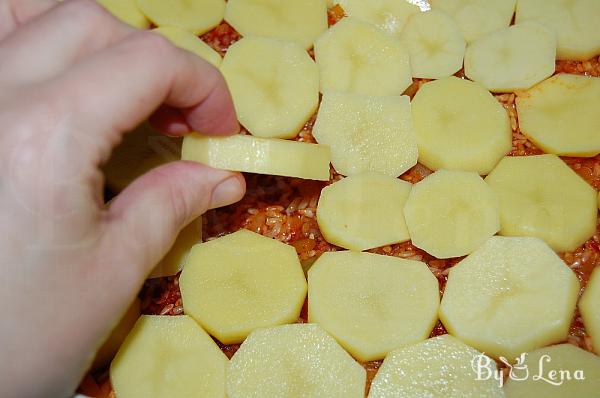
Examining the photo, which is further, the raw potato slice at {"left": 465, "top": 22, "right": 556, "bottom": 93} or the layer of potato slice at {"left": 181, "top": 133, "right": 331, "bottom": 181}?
the raw potato slice at {"left": 465, "top": 22, "right": 556, "bottom": 93}

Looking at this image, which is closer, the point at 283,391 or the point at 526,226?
the point at 283,391

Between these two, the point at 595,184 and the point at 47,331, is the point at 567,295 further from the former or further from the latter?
the point at 47,331

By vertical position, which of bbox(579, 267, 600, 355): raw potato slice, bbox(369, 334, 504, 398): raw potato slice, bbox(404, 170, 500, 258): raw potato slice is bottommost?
bbox(369, 334, 504, 398): raw potato slice

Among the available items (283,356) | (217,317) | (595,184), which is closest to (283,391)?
(283,356)

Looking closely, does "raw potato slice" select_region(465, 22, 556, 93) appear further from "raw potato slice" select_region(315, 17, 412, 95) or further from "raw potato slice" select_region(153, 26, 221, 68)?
"raw potato slice" select_region(153, 26, 221, 68)

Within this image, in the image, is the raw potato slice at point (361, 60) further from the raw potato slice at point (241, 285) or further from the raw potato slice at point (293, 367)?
the raw potato slice at point (293, 367)

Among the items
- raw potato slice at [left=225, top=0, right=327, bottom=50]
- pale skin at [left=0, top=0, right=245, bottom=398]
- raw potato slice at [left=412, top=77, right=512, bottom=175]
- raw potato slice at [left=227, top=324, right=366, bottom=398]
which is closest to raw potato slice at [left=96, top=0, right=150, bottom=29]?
raw potato slice at [left=225, top=0, right=327, bottom=50]
